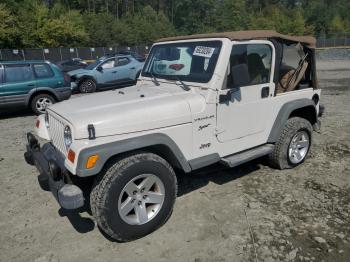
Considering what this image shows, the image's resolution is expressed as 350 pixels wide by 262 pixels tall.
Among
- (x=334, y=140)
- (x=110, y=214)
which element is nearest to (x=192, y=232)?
(x=110, y=214)

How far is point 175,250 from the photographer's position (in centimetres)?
342

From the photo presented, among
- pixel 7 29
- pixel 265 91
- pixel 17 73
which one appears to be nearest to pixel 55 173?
pixel 265 91

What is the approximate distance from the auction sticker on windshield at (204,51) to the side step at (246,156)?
132 cm

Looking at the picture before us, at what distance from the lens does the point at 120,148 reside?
3.27 meters

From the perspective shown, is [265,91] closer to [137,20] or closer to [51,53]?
[51,53]

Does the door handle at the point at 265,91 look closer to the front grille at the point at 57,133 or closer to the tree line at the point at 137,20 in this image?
the front grille at the point at 57,133

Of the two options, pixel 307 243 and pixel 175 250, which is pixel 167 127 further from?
pixel 307 243

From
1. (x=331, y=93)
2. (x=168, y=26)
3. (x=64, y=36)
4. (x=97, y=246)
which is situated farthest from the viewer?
(x=168, y=26)

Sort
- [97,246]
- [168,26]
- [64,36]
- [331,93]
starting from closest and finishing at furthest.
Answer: [97,246] → [331,93] → [64,36] → [168,26]

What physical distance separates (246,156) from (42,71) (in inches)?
301

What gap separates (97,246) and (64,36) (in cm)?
4391

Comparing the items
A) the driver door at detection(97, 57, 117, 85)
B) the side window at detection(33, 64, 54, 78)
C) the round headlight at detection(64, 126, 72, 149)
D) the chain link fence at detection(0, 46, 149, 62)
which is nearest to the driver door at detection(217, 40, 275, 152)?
the round headlight at detection(64, 126, 72, 149)

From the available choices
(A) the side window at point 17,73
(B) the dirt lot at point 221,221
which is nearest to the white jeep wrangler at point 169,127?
(B) the dirt lot at point 221,221

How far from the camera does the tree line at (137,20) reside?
40.8 meters
